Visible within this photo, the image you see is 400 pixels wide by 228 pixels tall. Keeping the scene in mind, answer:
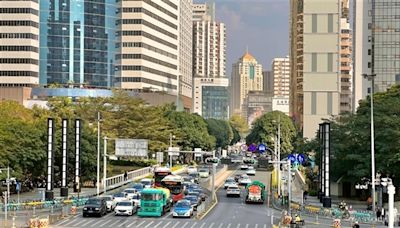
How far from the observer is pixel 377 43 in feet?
516

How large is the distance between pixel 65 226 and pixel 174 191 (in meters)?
24.2

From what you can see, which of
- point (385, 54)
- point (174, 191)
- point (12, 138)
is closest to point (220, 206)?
point (174, 191)

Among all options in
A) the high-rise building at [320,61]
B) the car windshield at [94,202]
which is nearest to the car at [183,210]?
the car windshield at [94,202]

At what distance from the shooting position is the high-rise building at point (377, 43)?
505ft

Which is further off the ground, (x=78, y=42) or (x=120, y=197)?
(x=78, y=42)

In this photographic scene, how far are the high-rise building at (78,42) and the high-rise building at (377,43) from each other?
190ft

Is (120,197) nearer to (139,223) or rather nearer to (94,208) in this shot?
(94,208)

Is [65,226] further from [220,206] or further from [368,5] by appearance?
[368,5]

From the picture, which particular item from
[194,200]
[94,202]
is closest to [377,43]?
[194,200]

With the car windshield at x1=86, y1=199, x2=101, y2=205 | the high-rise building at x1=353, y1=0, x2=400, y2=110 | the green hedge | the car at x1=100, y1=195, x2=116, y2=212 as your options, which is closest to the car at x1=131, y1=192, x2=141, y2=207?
the car at x1=100, y1=195, x2=116, y2=212

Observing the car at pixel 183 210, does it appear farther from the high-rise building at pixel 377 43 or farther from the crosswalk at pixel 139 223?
the high-rise building at pixel 377 43

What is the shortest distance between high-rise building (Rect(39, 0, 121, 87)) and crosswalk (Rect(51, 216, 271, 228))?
112123 millimetres

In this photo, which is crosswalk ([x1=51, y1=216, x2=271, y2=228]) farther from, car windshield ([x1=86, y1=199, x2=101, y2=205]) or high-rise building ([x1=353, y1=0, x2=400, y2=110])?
high-rise building ([x1=353, y1=0, x2=400, y2=110])

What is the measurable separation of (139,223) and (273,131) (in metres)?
113
